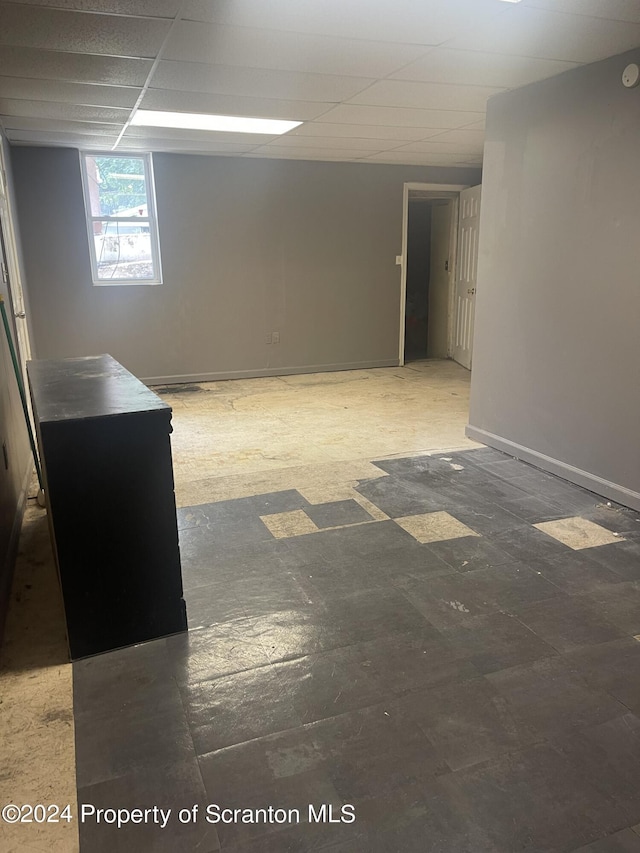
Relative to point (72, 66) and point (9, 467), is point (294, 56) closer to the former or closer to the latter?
point (72, 66)

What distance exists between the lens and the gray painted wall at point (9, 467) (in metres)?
2.52

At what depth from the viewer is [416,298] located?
Result: 8867 mm

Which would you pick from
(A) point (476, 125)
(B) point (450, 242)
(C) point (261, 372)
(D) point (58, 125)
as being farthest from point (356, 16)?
(B) point (450, 242)

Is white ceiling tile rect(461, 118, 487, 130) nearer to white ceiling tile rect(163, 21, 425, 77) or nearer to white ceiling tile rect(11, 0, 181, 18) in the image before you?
white ceiling tile rect(163, 21, 425, 77)

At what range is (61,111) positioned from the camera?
4.23 m

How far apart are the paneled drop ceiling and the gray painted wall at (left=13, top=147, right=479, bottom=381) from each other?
4.30ft

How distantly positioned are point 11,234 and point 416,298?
222 inches

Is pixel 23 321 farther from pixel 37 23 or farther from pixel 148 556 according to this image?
pixel 148 556

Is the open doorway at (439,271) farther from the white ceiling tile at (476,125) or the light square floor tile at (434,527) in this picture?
the light square floor tile at (434,527)

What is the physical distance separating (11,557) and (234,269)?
179 inches

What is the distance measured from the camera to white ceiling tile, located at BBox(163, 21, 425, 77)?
9.02 feet

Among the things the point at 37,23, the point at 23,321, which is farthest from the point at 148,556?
the point at 23,321

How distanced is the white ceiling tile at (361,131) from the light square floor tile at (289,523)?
122 inches

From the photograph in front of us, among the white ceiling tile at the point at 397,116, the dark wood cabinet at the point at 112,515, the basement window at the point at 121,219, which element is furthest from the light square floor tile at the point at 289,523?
the basement window at the point at 121,219
